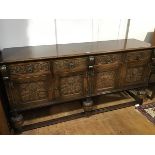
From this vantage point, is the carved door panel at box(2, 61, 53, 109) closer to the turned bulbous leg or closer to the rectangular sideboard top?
the rectangular sideboard top

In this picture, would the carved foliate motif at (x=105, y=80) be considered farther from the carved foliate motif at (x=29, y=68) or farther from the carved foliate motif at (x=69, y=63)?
the carved foliate motif at (x=29, y=68)

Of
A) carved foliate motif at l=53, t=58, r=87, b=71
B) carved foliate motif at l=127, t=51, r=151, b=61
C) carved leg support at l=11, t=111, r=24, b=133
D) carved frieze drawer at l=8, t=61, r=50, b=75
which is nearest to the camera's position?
carved frieze drawer at l=8, t=61, r=50, b=75

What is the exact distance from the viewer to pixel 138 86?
195cm

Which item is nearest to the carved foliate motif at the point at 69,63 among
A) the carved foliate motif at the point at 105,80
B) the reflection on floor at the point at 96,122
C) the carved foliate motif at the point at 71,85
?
the carved foliate motif at the point at 71,85

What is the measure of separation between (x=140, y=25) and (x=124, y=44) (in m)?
0.50

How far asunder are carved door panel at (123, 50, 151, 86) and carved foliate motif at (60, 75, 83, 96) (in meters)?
0.53

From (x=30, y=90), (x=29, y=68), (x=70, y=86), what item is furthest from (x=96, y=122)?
(x=29, y=68)

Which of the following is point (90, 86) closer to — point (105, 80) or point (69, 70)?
point (105, 80)

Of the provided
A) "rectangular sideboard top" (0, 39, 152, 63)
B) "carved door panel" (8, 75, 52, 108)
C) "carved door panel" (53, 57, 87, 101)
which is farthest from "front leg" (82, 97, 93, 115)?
"rectangular sideboard top" (0, 39, 152, 63)

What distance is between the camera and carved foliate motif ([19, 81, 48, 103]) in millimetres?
1483

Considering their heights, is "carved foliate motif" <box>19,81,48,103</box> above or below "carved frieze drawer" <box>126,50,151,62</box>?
below

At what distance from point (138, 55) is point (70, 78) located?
0.75 metres
